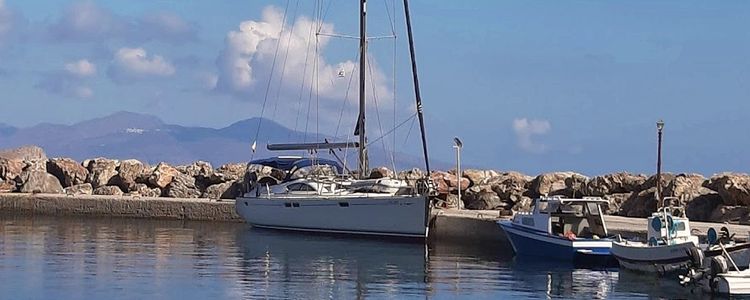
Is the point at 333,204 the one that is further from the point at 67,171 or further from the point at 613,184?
the point at 67,171

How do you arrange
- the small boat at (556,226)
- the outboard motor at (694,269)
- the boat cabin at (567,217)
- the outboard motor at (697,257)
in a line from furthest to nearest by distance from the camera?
1. the boat cabin at (567,217)
2. the small boat at (556,226)
3. the outboard motor at (697,257)
4. the outboard motor at (694,269)

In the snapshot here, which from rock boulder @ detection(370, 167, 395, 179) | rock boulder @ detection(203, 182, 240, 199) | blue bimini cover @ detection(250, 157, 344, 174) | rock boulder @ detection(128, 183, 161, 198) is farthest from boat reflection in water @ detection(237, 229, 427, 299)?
rock boulder @ detection(128, 183, 161, 198)

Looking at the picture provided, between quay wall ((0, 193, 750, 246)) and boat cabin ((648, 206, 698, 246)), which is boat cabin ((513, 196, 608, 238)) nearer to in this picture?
boat cabin ((648, 206, 698, 246))

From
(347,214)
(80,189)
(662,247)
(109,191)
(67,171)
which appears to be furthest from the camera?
(67,171)

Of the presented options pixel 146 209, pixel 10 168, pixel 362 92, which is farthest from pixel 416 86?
pixel 10 168

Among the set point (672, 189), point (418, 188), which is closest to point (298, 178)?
point (418, 188)

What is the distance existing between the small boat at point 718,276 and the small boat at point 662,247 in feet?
2.54

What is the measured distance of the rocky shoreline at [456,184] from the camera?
37500mm

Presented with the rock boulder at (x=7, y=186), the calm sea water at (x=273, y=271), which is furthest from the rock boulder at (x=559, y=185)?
the rock boulder at (x=7, y=186)

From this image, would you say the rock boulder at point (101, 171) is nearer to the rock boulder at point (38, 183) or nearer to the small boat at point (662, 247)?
the rock boulder at point (38, 183)

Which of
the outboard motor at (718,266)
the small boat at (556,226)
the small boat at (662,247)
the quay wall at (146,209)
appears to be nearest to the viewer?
the outboard motor at (718,266)

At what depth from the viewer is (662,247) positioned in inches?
1072

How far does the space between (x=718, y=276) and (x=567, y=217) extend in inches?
338

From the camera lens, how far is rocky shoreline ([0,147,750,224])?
3750cm
